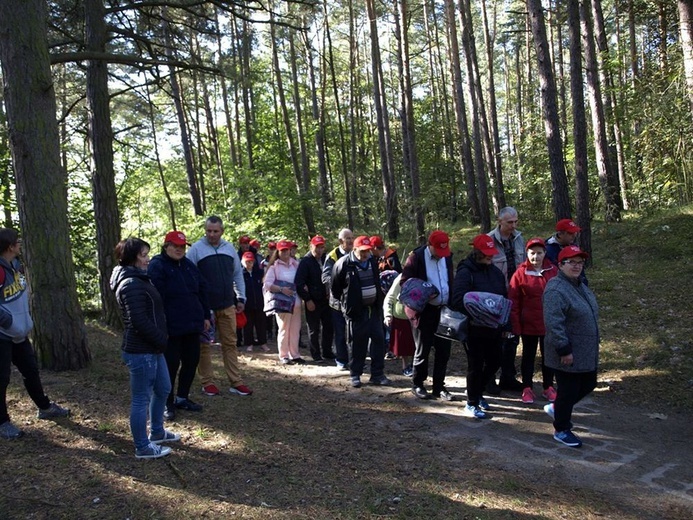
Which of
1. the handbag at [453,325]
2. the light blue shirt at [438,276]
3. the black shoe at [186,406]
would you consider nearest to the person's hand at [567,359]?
the handbag at [453,325]

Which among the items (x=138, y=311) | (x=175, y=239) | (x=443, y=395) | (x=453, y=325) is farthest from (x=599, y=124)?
(x=138, y=311)

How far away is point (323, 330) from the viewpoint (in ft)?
29.6

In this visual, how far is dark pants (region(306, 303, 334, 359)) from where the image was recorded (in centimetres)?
880

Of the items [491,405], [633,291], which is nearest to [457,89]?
[633,291]

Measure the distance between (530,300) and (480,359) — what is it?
104 centimetres

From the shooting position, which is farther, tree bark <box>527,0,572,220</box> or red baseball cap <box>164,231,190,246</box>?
tree bark <box>527,0,572,220</box>

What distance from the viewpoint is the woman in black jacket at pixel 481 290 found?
18.6 feet

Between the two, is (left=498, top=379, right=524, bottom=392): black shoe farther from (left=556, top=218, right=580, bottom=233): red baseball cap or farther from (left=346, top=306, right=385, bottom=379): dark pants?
(left=556, top=218, right=580, bottom=233): red baseball cap

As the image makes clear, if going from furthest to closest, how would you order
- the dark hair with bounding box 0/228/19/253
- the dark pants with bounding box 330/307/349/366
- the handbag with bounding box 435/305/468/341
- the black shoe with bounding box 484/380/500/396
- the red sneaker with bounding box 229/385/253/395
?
the dark pants with bounding box 330/307/349/366
the black shoe with bounding box 484/380/500/396
the red sneaker with bounding box 229/385/253/395
the handbag with bounding box 435/305/468/341
the dark hair with bounding box 0/228/19/253

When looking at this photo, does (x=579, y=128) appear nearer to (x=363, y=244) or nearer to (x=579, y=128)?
(x=579, y=128)

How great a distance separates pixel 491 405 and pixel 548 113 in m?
6.48

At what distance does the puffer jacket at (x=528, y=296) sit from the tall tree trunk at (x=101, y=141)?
20.5ft

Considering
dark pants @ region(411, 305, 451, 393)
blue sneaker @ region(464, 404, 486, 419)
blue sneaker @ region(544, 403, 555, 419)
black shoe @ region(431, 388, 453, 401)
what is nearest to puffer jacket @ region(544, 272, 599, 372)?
blue sneaker @ region(544, 403, 555, 419)

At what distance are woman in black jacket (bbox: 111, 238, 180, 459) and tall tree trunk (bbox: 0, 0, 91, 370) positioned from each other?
229 centimetres
